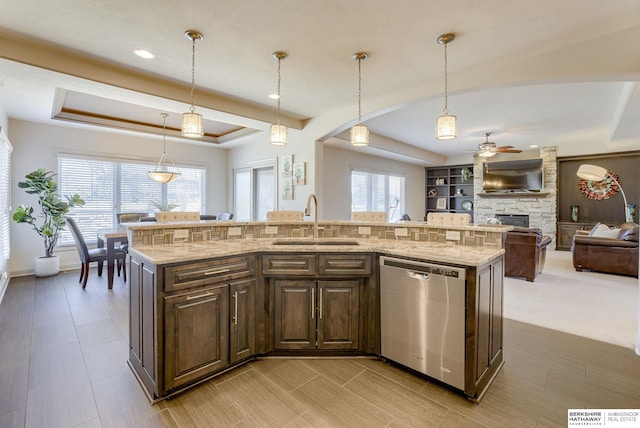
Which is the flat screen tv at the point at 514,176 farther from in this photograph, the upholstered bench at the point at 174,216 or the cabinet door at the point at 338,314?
the upholstered bench at the point at 174,216

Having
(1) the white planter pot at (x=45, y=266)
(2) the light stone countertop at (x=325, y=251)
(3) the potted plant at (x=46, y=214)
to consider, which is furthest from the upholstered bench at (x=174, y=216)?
(1) the white planter pot at (x=45, y=266)

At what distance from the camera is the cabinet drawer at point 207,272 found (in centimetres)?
187

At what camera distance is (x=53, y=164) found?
5.06 metres

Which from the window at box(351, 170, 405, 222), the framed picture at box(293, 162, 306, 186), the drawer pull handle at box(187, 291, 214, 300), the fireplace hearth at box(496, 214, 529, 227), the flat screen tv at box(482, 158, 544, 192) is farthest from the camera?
the fireplace hearth at box(496, 214, 529, 227)

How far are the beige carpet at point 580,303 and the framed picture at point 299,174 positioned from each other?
344cm

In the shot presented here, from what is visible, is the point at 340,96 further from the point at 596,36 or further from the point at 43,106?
the point at 43,106

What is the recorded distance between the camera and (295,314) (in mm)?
2373

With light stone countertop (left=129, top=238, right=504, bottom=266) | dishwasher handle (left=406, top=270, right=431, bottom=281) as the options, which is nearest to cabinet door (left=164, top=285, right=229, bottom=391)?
light stone countertop (left=129, top=238, right=504, bottom=266)

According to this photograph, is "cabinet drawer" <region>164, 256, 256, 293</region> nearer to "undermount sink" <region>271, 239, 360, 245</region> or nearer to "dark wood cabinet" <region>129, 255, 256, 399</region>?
"dark wood cabinet" <region>129, 255, 256, 399</region>

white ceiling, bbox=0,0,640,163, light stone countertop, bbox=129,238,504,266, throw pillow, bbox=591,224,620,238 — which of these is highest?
white ceiling, bbox=0,0,640,163

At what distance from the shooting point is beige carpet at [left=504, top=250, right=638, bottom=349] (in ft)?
9.59

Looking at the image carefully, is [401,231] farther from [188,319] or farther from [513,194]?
[513,194]

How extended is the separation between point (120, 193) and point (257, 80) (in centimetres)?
415

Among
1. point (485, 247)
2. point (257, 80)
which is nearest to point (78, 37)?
point (257, 80)
